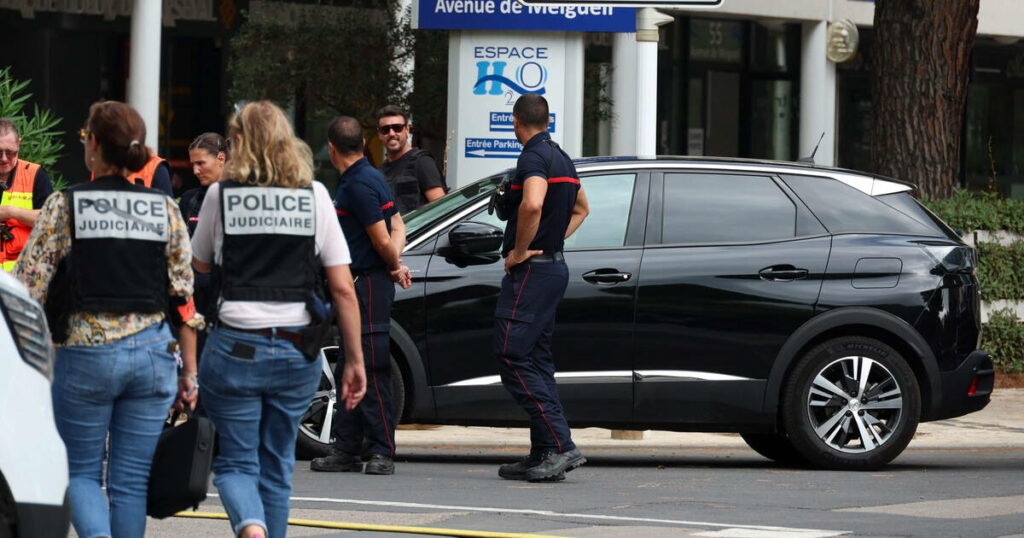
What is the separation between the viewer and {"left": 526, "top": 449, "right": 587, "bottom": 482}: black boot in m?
9.23

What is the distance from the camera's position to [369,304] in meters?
9.32

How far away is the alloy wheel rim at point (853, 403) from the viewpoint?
10.1 m

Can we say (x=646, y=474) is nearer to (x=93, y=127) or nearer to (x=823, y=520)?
(x=823, y=520)

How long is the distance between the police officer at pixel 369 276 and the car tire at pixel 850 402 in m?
2.17

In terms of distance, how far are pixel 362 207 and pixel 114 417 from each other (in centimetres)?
345

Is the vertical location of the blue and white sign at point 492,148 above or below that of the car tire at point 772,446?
above

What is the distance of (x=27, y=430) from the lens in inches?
198

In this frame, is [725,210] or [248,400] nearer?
[248,400]

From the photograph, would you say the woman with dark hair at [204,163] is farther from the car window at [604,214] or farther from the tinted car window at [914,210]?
the tinted car window at [914,210]

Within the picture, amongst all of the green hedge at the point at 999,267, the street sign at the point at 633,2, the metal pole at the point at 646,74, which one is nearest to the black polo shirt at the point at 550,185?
the street sign at the point at 633,2

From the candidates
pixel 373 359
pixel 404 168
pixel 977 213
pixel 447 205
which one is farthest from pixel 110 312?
pixel 977 213

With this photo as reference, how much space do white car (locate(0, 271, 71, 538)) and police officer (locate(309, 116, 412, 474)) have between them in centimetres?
399

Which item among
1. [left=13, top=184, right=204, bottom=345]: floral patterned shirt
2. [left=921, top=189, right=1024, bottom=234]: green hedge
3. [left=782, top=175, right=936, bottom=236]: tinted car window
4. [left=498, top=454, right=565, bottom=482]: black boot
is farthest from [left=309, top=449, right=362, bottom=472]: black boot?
[left=921, top=189, right=1024, bottom=234]: green hedge

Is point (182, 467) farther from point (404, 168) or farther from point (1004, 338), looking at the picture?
point (1004, 338)
